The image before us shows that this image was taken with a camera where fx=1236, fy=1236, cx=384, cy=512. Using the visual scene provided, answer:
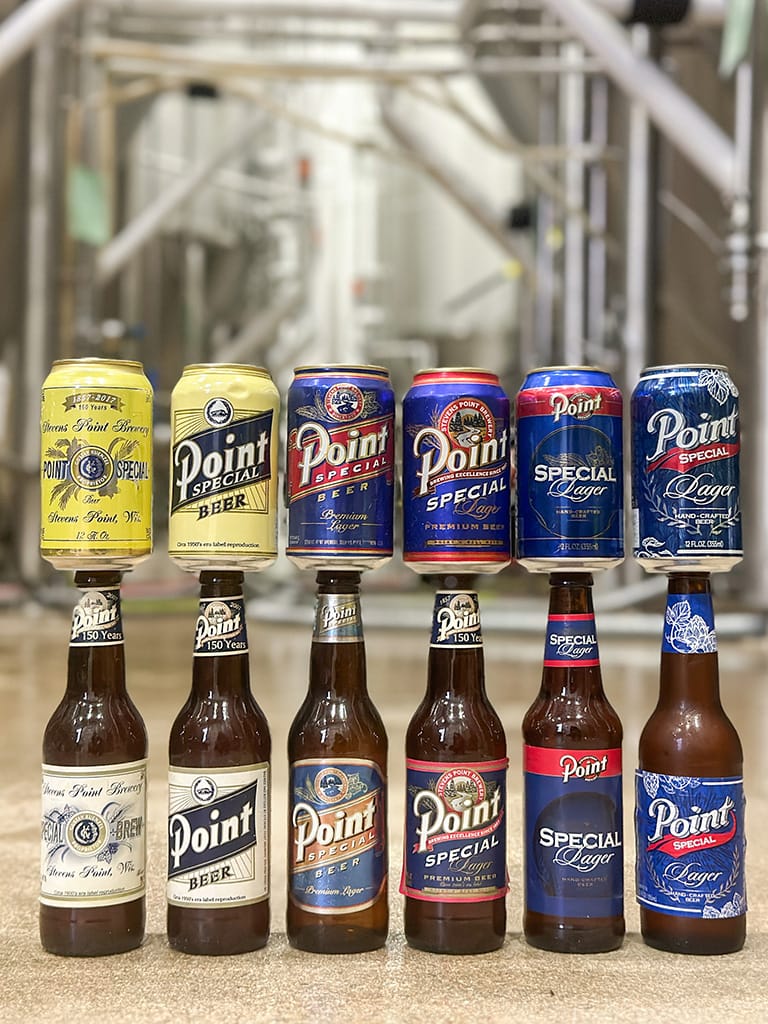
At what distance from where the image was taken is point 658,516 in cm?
134

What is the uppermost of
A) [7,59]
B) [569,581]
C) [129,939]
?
[7,59]

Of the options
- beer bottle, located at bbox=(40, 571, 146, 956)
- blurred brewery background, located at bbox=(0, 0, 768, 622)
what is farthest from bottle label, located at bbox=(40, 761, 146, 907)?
blurred brewery background, located at bbox=(0, 0, 768, 622)

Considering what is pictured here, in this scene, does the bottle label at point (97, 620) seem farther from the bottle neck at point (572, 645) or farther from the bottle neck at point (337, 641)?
the bottle neck at point (572, 645)

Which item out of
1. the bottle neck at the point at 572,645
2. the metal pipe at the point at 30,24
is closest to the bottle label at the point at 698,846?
the bottle neck at the point at 572,645

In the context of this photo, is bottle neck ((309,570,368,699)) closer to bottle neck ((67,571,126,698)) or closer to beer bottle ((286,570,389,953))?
beer bottle ((286,570,389,953))

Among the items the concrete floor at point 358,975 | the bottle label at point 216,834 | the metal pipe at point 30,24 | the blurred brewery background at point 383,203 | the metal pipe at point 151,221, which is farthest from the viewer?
the metal pipe at point 151,221

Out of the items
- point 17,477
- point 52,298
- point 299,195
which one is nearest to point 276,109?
point 52,298

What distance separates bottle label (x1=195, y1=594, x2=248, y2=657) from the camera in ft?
4.34

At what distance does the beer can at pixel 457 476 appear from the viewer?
52.3 inches

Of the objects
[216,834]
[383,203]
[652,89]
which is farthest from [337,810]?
[383,203]

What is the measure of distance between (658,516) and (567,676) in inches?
7.9

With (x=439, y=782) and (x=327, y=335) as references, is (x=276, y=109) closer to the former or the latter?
(x=327, y=335)

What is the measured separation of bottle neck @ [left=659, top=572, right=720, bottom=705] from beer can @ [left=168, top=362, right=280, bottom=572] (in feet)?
1.47

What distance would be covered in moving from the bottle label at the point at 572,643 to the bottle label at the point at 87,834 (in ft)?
1.55
